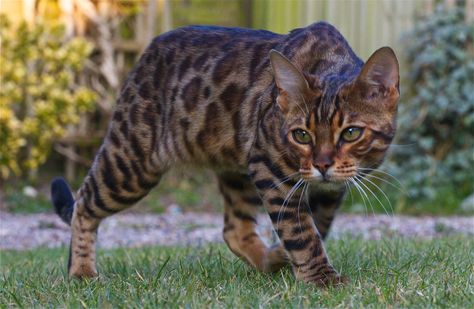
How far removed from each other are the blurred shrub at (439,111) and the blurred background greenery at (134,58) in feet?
0.05

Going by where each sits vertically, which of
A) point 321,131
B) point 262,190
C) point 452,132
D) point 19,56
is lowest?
point 452,132

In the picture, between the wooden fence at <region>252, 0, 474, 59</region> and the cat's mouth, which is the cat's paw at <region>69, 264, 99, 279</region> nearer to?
the cat's mouth

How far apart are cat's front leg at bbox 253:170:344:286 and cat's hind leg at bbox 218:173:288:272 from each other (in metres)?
0.83

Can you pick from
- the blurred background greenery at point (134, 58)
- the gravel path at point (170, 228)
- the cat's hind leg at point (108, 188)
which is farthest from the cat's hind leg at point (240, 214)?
the blurred background greenery at point (134, 58)

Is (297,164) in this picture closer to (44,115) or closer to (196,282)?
(196,282)

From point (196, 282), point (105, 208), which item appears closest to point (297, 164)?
point (196, 282)

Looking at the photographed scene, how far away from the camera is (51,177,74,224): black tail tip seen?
16.3ft

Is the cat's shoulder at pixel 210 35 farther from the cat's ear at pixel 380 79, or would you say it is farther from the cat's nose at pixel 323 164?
the cat's nose at pixel 323 164

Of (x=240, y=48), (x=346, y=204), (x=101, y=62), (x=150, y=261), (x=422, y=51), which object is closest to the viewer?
(x=240, y=48)

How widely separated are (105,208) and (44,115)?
5.53 meters

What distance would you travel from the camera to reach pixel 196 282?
12.3 ft

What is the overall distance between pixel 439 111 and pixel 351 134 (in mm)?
6188

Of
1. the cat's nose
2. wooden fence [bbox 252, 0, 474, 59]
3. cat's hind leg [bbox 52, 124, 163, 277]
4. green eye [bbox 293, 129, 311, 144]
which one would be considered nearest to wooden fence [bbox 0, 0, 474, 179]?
wooden fence [bbox 252, 0, 474, 59]

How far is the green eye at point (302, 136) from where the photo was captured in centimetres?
372
